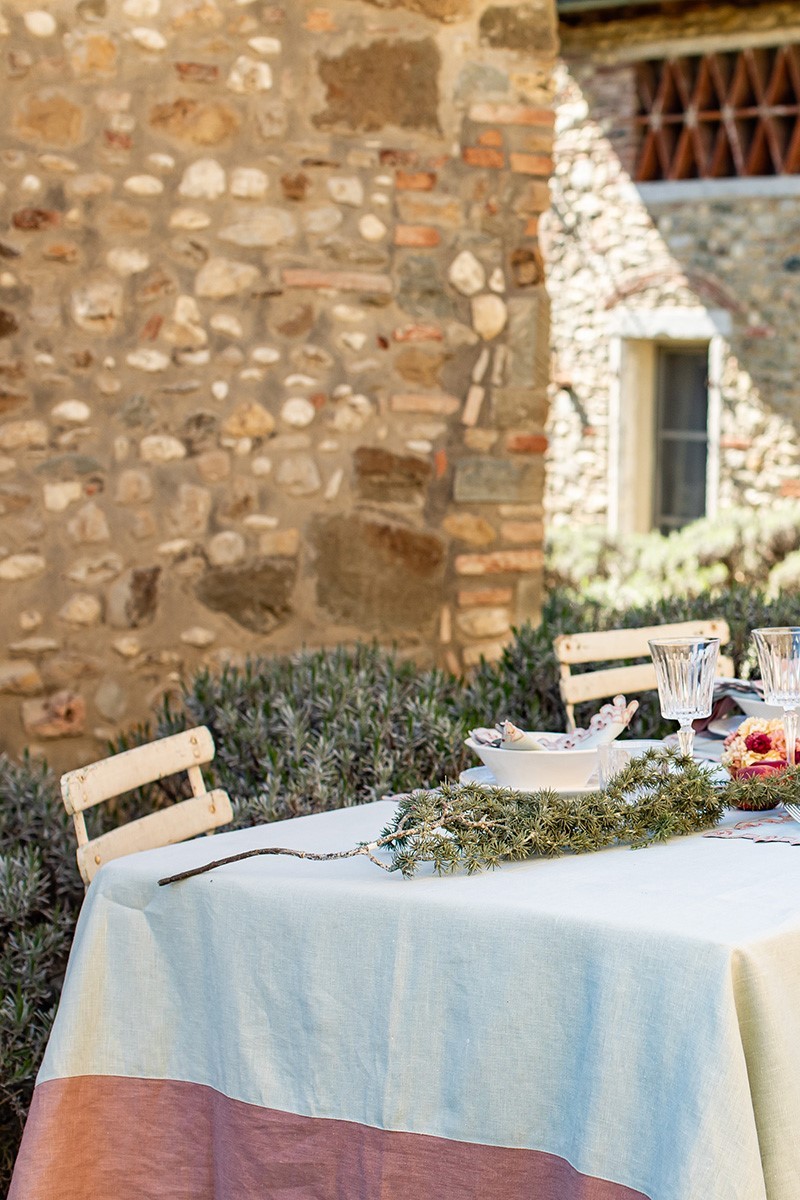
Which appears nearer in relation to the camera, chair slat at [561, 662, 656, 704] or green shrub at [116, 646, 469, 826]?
green shrub at [116, 646, 469, 826]

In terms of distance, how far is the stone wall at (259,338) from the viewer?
406 cm

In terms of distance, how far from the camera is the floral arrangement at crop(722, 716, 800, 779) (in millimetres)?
2194

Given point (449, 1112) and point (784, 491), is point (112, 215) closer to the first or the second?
point (449, 1112)

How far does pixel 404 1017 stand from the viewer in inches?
68.5

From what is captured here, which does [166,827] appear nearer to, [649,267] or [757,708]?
[757,708]

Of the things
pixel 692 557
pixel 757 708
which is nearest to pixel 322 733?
pixel 757 708

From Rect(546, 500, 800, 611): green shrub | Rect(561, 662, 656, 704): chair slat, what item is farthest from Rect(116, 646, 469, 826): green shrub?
Rect(546, 500, 800, 611): green shrub

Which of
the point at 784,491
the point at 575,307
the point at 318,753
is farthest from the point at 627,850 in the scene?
the point at 575,307

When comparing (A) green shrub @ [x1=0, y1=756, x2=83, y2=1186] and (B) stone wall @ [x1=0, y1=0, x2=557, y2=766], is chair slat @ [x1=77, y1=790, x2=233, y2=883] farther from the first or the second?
(B) stone wall @ [x1=0, y1=0, x2=557, y2=766]

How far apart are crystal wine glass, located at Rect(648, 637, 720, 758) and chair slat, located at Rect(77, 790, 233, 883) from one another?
728mm

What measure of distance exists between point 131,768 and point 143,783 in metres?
0.05

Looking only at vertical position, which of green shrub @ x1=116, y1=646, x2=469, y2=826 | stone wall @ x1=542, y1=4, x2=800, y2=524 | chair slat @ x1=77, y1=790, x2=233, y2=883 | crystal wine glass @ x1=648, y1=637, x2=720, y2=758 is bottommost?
green shrub @ x1=116, y1=646, x2=469, y2=826

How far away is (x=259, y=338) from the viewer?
4352mm

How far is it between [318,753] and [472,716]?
61 cm
